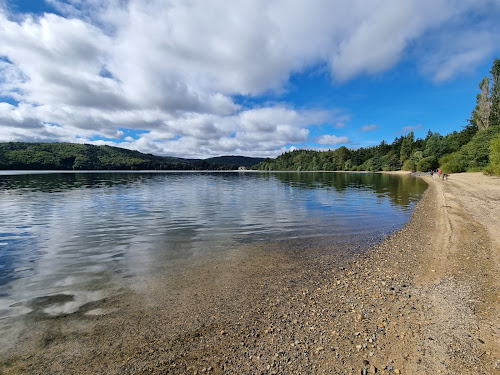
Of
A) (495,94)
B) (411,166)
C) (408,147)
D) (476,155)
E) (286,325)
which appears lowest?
(286,325)

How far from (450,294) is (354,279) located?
120 inches

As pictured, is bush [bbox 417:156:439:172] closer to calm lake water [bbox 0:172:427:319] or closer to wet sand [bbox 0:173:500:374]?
calm lake water [bbox 0:172:427:319]

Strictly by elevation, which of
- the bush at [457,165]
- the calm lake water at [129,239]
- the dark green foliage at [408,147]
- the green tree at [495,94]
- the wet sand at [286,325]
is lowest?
the calm lake water at [129,239]

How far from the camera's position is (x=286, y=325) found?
680 cm

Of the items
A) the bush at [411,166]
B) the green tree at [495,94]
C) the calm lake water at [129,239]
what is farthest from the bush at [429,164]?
the calm lake water at [129,239]

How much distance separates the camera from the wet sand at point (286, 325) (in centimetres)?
544

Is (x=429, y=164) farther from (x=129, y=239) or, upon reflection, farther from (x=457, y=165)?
(x=129, y=239)

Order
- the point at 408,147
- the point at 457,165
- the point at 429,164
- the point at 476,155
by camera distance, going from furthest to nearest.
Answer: the point at 408,147 < the point at 429,164 < the point at 457,165 < the point at 476,155

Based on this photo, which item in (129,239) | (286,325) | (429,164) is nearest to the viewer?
(286,325)

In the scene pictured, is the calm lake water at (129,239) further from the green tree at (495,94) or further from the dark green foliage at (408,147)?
the dark green foliage at (408,147)

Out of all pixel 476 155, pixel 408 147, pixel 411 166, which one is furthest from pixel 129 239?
pixel 408 147

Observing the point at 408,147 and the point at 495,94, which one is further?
the point at 408,147

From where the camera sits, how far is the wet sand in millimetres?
5438

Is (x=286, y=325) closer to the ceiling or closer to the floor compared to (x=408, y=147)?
closer to the floor
